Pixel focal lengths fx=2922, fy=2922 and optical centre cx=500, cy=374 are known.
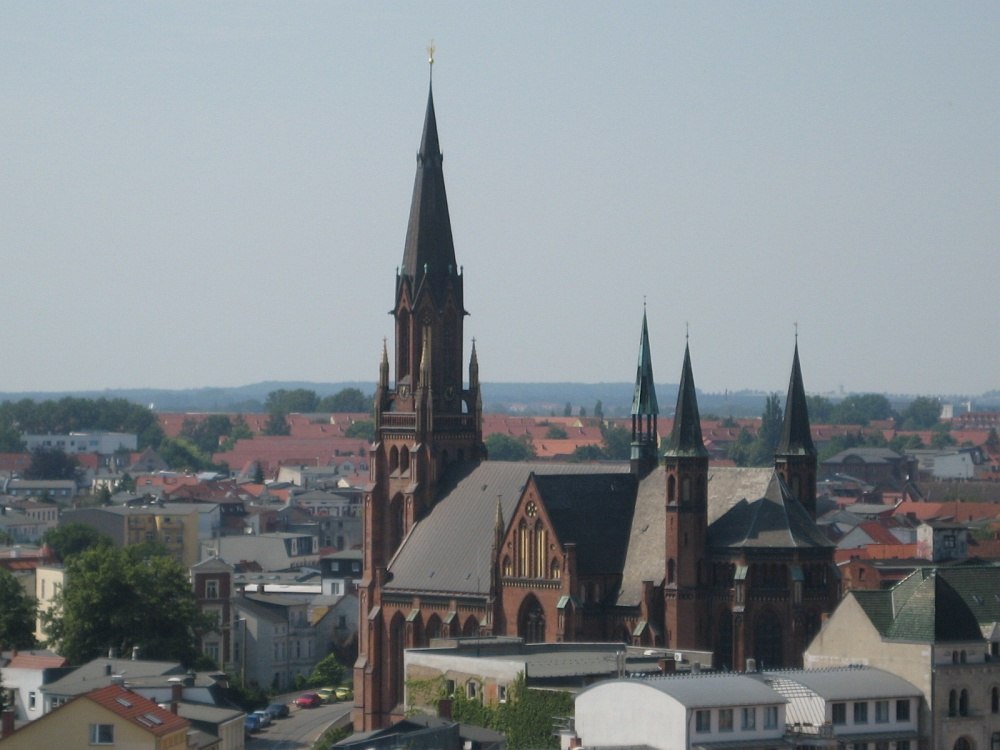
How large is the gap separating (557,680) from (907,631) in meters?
13.8

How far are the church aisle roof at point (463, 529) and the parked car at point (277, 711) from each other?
8.59 m

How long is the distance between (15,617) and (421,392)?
22.8m

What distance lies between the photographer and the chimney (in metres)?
108

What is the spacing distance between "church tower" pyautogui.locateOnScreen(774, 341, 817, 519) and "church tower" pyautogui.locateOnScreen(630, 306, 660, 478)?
22.0 ft

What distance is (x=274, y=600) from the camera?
566 ft

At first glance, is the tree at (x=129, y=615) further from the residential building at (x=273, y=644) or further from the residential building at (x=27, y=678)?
the residential building at (x=273, y=644)

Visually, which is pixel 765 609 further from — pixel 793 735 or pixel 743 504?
pixel 793 735

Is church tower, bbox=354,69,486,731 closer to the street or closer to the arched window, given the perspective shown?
the street

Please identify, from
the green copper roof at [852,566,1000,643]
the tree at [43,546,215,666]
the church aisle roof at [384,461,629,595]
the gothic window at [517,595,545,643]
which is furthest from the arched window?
the green copper roof at [852,566,1000,643]

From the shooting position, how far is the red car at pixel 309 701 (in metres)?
149

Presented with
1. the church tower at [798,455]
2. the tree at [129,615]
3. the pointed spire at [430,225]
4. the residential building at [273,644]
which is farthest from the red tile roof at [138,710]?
the residential building at [273,644]

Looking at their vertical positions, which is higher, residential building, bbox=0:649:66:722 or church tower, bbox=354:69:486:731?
church tower, bbox=354:69:486:731

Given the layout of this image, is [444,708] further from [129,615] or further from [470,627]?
[129,615]

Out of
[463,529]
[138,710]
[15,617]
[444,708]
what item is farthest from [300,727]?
[138,710]
